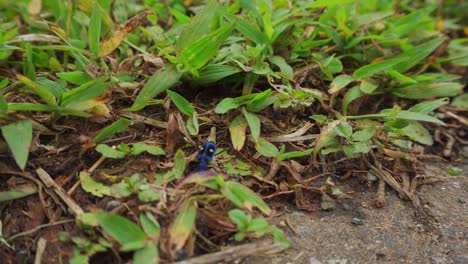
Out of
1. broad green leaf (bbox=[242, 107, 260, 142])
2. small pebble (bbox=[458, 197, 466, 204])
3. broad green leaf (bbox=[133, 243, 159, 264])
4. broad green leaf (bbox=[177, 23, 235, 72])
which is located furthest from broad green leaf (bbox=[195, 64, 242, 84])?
small pebble (bbox=[458, 197, 466, 204])

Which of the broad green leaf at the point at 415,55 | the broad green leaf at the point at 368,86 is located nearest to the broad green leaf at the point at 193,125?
the broad green leaf at the point at 368,86

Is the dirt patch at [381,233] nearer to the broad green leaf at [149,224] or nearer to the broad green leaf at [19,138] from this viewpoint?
the broad green leaf at [149,224]

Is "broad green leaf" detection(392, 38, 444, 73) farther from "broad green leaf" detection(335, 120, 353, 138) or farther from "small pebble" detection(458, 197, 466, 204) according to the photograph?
"small pebble" detection(458, 197, 466, 204)

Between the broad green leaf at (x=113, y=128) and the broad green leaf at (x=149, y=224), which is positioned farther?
the broad green leaf at (x=113, y=128)

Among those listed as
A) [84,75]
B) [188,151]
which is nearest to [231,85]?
[188,151]

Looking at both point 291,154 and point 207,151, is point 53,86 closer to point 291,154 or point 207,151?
point 207,151

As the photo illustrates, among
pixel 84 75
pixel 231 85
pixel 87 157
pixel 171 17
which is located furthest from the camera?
pixel 171 17

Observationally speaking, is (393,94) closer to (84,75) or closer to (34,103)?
(84,75)
